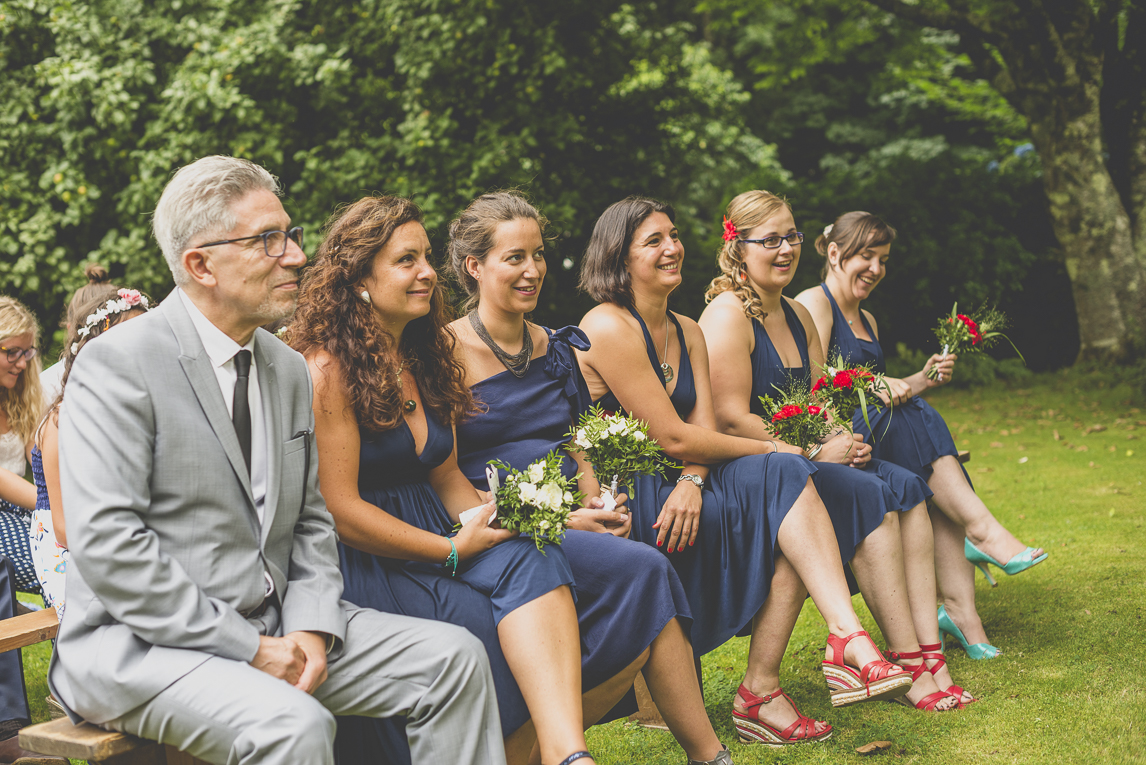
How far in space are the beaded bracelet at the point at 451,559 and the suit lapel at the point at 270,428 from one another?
0.68 m

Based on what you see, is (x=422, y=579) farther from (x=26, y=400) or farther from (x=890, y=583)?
(x=26, y=400)

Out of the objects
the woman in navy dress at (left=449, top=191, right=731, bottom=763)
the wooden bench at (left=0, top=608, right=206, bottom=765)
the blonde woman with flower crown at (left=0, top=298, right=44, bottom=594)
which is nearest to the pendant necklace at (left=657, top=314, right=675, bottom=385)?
the woman in navy dress at (left=449, top=191, right=731, bottom=763)

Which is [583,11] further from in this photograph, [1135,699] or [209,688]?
[209,688]

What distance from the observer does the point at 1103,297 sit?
11523mm

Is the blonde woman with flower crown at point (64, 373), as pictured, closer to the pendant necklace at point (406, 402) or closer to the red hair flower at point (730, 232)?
the pendant necklace at point (406, 402)

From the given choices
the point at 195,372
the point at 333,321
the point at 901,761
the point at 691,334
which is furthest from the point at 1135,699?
the point at 195,372

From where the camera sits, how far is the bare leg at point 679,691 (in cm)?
320

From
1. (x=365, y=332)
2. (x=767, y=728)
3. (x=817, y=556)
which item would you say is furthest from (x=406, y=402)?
(x=767, y=728)

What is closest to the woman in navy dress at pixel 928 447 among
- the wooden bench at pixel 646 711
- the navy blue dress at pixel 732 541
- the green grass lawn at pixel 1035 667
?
the green grass lawn at pixel 1035 667

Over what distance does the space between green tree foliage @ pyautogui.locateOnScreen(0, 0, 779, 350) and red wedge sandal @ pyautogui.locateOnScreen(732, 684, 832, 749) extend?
20.8 ft

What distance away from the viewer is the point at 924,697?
3.87 metres

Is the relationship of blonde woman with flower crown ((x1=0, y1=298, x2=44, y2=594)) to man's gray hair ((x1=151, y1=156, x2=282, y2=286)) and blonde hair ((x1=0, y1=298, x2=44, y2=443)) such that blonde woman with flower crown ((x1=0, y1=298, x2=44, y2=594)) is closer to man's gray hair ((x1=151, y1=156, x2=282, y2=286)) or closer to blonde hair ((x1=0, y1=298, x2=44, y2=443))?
blonde hair ((x1=0, y1=298, x2=44, y2=443))

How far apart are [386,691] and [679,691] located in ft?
3.62

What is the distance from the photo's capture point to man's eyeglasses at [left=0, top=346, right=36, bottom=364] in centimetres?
421
